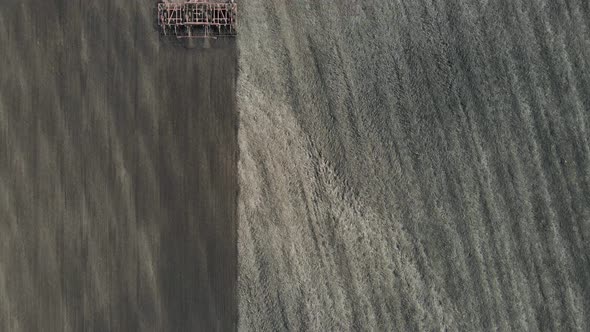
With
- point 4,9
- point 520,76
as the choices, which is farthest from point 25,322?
point 520,76

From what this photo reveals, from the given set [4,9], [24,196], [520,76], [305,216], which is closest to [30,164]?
[24,196]

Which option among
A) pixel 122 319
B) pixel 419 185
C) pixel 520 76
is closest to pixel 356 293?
pixel 419 185

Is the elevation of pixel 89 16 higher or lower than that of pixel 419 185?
higher

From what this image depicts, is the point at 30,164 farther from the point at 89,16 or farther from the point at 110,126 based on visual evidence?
the point at 89,16

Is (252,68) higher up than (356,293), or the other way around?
(252,68)

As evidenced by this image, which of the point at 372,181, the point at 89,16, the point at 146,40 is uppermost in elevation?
the point at 89,16

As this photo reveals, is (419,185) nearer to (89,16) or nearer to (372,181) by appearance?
(372,181)

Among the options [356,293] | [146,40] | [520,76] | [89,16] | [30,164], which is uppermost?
[89,16]

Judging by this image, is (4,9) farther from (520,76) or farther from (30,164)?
(520,76)
